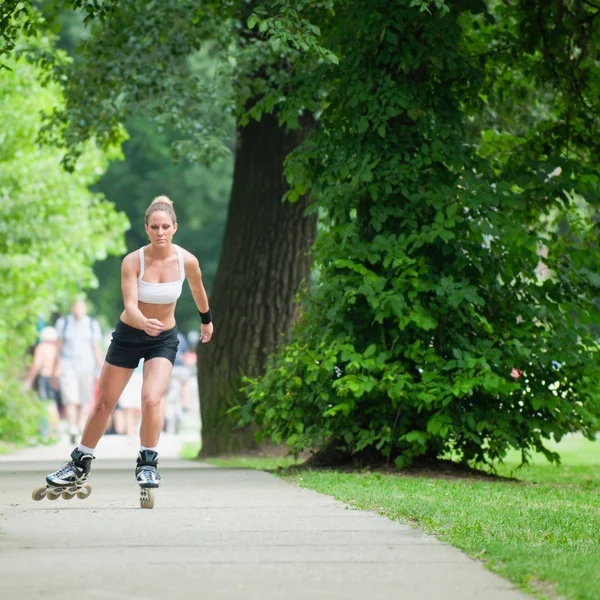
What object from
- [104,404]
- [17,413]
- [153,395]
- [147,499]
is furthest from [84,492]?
[17,413]

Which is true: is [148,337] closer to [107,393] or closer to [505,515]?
[107,393]

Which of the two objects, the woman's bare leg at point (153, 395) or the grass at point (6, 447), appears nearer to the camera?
the woman's bare leg at point (153, 395)

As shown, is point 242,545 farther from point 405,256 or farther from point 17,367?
point 17,367

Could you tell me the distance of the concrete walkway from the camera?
193 inches

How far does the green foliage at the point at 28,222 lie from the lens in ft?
77.1

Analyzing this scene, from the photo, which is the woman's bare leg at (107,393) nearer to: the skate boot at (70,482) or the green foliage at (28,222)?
the skate boot at (70,482)

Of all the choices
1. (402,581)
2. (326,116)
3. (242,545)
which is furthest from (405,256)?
(402,581)

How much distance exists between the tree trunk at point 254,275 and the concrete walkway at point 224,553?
5793 mm

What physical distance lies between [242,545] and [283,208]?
8491 mm

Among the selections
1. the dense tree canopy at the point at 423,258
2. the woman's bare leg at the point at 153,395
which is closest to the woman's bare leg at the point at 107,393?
the woman's bare leg at the point at 153,395

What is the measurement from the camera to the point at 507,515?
24.2 feet

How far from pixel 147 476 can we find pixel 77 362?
48.2 ft

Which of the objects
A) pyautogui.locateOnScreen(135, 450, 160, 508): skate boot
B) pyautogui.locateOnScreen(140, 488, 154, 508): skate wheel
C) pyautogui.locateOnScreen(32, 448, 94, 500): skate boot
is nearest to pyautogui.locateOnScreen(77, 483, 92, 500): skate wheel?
pyautogui.locateOnScreen(32, 448, 94, 500): skate boot

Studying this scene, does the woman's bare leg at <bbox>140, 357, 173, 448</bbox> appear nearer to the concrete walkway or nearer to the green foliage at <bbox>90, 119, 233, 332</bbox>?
the concrete walkway
